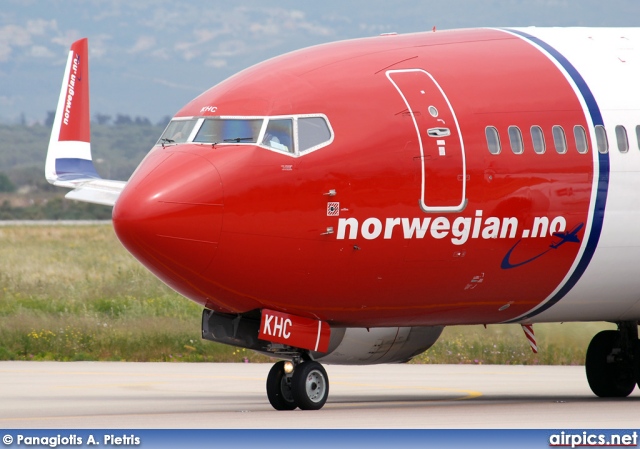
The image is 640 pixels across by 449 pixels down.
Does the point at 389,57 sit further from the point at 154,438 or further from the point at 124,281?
the point at 124,281

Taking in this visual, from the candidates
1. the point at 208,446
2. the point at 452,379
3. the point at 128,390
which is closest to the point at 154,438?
the point at 208,446

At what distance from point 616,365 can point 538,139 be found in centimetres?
549

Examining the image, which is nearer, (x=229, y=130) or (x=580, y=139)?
(x=229, y=130)

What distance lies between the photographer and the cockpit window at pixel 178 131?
1877 cm

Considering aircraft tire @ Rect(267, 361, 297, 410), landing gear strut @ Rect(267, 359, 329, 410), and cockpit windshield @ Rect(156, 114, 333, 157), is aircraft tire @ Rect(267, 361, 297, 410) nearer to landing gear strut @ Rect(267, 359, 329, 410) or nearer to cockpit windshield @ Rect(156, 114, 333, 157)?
landing gear strut @ Rect(267, 359, 329, 410)

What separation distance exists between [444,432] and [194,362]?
16.3 meters

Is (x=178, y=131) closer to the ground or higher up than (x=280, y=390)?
higher up

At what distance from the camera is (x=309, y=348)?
61.5 ft

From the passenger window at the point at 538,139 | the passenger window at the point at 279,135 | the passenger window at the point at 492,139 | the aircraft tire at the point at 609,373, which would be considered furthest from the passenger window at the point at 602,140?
the passenger window at the point at 279,135

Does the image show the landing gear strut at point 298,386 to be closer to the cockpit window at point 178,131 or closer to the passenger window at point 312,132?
the passenger window at point 312,132

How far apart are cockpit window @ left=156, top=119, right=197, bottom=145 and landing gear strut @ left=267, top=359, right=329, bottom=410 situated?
3.35m

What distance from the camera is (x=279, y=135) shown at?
18.3 m
